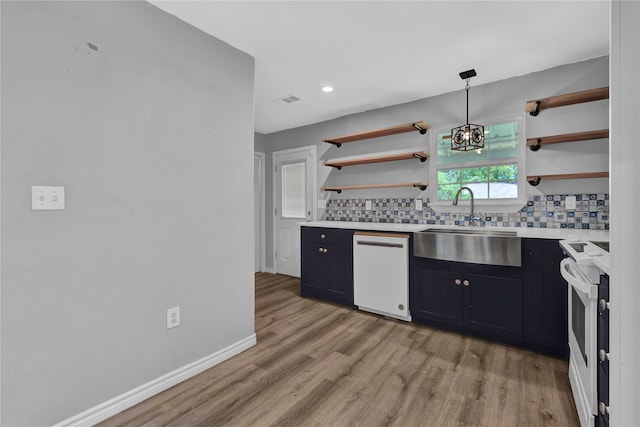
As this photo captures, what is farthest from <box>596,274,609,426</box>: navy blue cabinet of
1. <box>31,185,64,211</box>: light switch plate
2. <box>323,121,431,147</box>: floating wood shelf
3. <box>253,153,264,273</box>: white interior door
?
<box>253,153,264,273</box>: white interior door

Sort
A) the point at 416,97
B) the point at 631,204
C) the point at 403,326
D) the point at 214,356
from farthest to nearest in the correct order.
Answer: the point at 416,97, the point at 403,326, the point at 214,356, the point at 631,204

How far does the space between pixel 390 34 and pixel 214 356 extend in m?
2.67

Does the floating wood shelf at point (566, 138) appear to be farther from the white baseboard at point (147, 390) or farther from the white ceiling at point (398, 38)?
the white baseboard at point (147, 390)

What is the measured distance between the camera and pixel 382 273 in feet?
9.48

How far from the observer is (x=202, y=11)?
5.95ft

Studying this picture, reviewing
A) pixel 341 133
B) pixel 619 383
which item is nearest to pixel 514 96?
pixel 341 133

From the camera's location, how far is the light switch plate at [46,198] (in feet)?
4.35

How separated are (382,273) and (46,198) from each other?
255cm

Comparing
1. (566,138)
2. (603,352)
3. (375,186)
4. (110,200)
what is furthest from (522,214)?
(110,200)

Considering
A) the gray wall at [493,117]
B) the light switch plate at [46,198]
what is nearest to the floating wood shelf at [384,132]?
the gray wall at [493,117]

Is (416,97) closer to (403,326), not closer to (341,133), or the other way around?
(341,133)

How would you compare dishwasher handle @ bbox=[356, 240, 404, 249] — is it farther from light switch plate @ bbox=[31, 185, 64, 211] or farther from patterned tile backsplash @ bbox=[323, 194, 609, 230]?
light switch plate @ bbox=[31, 185, 64, 211]

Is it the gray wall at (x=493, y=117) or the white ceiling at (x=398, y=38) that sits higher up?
the white ceiling at (x=398, y=38)

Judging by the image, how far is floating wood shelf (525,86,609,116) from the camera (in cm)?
225
